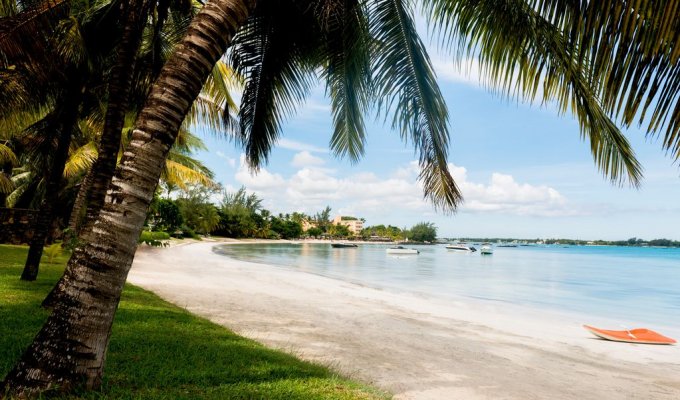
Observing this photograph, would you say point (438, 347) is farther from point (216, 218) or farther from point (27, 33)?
point (216, 218)

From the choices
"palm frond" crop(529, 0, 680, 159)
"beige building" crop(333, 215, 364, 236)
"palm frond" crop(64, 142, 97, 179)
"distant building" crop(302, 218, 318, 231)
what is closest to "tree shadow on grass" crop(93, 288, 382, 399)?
"palm frond" crop(529, 0, 680, 159)

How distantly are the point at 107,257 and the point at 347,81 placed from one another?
5152mm

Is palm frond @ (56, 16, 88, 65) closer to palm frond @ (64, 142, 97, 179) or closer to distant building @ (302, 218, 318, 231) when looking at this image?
palm frond @ (64, 142, 97, 179)

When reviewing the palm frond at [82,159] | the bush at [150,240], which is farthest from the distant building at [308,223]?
the palm frond at [82,159]

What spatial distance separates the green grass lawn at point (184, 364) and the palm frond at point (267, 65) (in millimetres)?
3173

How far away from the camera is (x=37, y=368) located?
2.45 metres

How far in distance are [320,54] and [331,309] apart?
5834 millimetres

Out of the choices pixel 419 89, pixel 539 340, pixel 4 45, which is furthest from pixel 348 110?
pixel 539 340

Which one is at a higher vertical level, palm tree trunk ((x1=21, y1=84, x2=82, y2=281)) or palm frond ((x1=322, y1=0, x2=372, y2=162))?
palm frond ((x1=322, y1=0, x2=372, y2=162))

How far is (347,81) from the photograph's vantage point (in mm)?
6902

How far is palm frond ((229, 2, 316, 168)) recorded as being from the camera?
6.49 meters

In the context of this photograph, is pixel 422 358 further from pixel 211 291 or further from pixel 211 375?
pixel 211 291

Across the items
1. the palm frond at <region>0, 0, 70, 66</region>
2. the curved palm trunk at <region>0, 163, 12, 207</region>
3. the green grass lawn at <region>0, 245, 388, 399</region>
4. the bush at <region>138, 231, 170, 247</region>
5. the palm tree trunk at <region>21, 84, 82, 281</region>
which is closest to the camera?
the green grass lawn at <region>0, 245, 388, 399</region>

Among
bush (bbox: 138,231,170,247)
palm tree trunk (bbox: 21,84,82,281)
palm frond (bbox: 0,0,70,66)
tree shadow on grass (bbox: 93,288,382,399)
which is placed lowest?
tree shadow on grass (bbox: 93,288,382,399)
